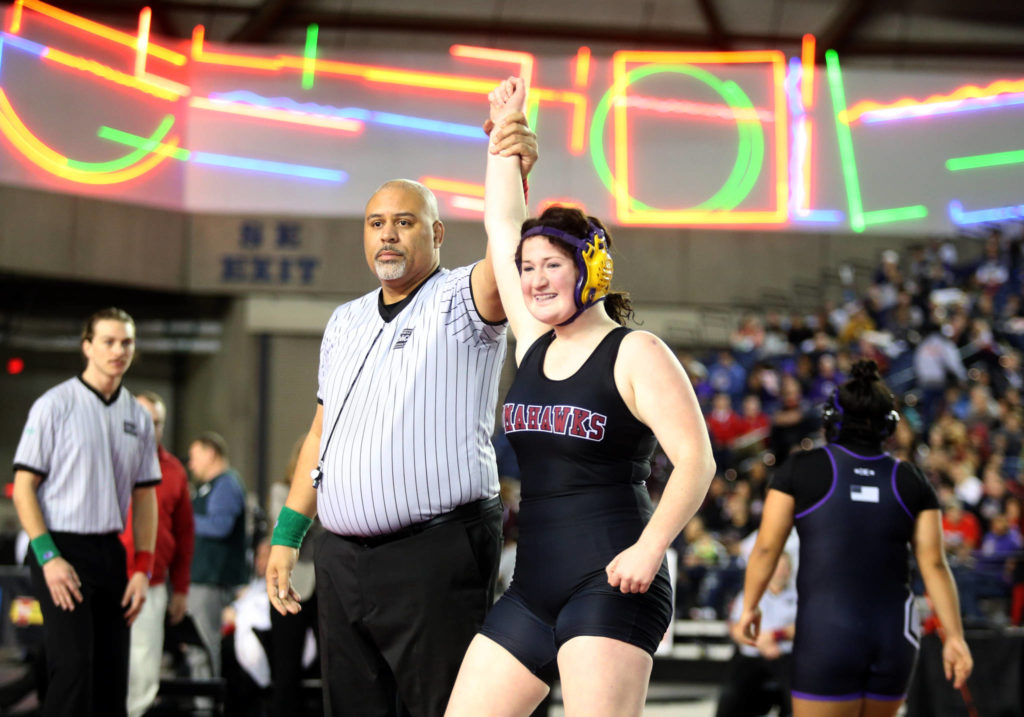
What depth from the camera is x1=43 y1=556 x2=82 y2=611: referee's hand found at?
193 inches

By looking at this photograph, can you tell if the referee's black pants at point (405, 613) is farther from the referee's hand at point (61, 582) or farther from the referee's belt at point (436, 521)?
the referee's hand at point (61, 582)

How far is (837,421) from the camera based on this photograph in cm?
450

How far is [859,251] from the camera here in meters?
20.0

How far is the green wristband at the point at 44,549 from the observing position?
16.2 ft

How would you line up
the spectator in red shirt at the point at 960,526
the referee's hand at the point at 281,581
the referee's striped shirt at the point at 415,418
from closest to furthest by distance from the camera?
the referee's striped shirt at the point at 415,418, the referee's hand at the point at 281,581, the spectator in red shirt at the point at 960,526

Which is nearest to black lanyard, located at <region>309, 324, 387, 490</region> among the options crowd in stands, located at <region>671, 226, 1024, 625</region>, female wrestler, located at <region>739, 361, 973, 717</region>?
female wrestler, located at <region>739, 361, 973, 717</region>

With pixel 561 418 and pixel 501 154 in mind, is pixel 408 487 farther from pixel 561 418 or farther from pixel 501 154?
pixel 501 154

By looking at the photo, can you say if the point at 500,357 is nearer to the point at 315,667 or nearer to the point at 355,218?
the point at 315,667

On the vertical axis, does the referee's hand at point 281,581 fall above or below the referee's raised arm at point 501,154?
below

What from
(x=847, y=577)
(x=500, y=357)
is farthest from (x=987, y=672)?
(x=500, y=357)

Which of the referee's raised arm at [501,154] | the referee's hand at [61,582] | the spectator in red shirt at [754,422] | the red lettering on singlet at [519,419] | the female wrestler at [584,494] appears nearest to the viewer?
the female wrestler at [584,494]

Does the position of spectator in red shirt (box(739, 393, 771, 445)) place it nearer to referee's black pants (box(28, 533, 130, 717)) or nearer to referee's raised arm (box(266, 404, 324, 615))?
referee's black pants (box(28, 533, 130, 717))

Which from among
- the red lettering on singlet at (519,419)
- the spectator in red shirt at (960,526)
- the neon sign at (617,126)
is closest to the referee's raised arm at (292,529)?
the red lettering on singlet at (519,419)

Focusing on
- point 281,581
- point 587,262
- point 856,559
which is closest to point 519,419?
point 587,262
